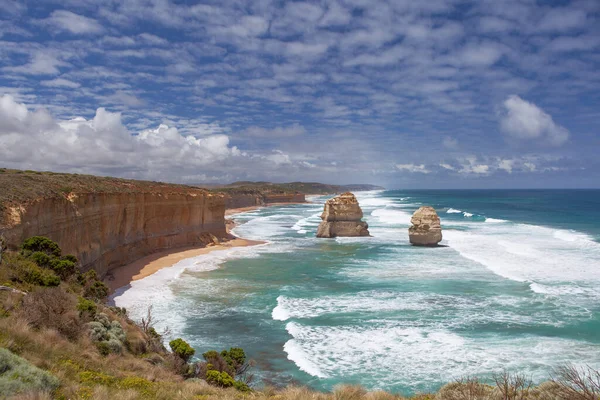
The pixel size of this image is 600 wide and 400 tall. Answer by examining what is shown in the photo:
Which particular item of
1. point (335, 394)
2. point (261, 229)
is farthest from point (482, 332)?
point (261, 229)

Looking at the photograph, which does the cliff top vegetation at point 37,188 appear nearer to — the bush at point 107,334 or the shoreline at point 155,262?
the shoreline at point 155,262

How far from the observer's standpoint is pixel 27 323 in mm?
8969

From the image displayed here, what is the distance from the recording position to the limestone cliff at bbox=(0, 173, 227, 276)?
18.8m

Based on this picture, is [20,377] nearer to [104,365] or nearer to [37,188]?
[104,365]

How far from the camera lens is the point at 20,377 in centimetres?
636

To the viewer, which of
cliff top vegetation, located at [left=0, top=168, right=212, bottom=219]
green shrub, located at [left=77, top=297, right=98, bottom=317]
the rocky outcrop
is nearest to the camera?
green shrub, located at [left=77, top=297, right=98, bottom=317]

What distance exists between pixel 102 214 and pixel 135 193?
5.39 m

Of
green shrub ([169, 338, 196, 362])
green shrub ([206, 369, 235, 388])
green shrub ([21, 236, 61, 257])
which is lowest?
green shrub ([206, 369, 235, 388])

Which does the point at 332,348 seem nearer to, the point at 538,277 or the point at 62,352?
the point at 62,352

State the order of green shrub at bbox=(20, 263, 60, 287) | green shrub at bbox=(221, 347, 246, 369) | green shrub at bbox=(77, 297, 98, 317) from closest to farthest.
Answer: green shrub at bbox=(77, 297, 98, 317)
green shrub at bbox=(221, 347, 246, 369)
green shrub at bbox=(20, 263, 60, 287)

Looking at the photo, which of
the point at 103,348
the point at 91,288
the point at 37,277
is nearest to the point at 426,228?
the point at 91,288

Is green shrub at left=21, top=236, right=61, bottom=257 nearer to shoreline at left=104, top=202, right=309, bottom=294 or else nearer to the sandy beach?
shoreline at left=104, top=202, right=309, bottom=294

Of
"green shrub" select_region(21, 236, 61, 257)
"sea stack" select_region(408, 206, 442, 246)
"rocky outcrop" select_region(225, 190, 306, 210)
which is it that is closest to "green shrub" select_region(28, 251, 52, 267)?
"green shrub" select_region(21, 236, 61, 257)

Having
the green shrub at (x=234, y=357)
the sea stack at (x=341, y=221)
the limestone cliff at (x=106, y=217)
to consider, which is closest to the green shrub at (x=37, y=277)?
the limestone cliff at (x=106, y=217)
